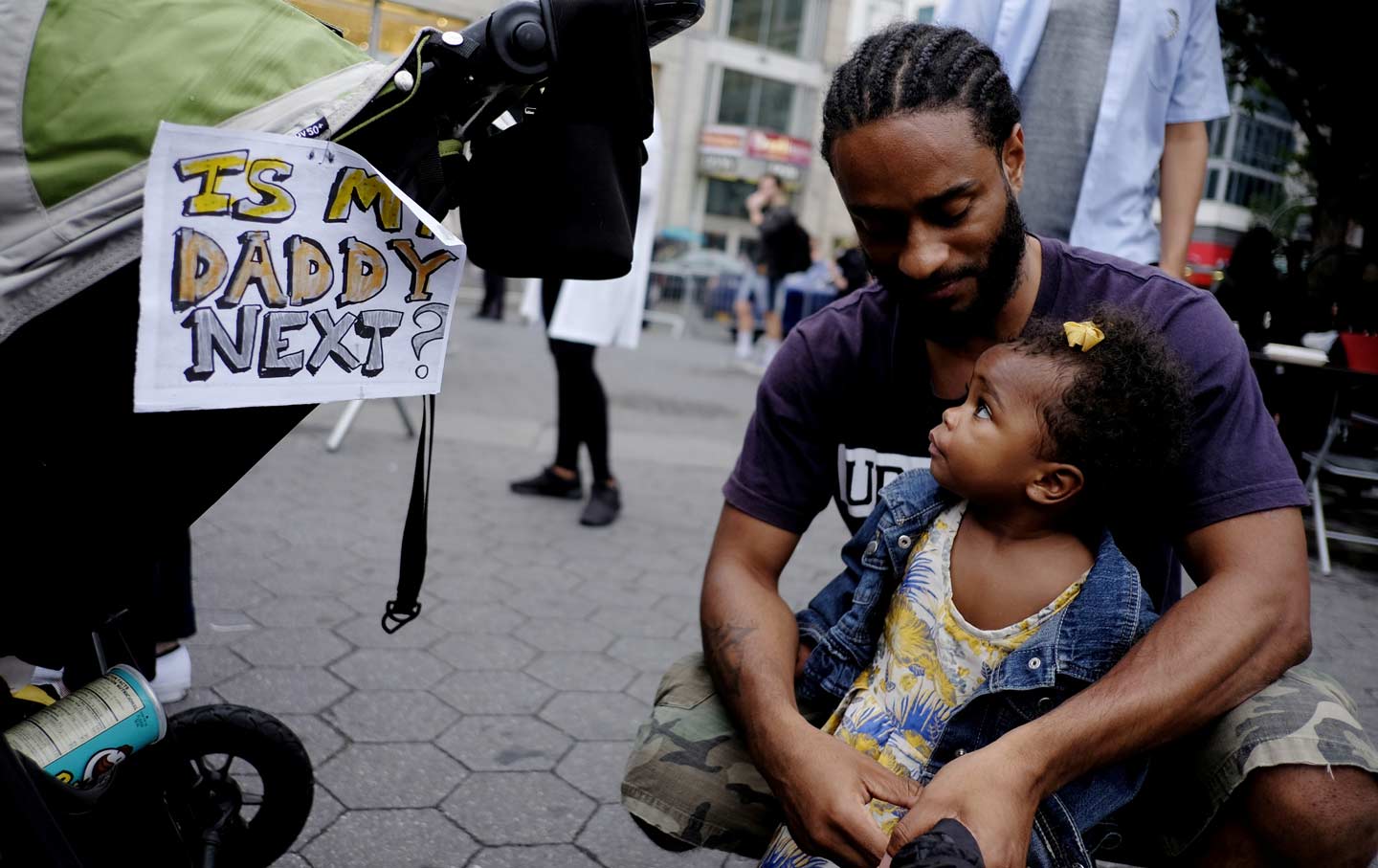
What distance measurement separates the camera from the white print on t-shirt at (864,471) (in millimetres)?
2006

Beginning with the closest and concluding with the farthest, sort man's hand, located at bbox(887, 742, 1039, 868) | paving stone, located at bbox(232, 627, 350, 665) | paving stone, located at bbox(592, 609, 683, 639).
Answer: man's hand, located at bbox(887, 742, 1039, 868)
paving stone, located at bbox(232, 627, 350, 665)
paving stone, located at bbox(592, 609, 683, 639)

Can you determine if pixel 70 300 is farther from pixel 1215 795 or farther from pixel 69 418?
pixel 1215 795

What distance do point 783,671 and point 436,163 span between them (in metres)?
0.93

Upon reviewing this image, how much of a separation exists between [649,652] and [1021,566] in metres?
2.10

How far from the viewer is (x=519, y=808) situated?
2.59 metres

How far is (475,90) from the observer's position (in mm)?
1343

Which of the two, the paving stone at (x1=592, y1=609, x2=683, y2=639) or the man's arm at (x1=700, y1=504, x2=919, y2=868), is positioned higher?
the man's arm at (x1=700, y1=504, x2=919, y2=868)

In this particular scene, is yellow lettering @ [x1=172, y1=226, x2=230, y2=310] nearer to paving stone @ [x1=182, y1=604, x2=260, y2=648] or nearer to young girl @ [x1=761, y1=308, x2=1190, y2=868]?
young girl @ [x1=761, y1=308, x2=1190, y2=868]

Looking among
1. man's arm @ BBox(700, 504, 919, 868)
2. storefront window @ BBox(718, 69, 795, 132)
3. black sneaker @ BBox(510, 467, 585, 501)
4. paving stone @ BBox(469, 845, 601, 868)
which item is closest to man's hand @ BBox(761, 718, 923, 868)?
man's arm @ BBox(700, 504, 919, 868)

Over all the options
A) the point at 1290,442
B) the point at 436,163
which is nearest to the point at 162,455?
the point at 436,163

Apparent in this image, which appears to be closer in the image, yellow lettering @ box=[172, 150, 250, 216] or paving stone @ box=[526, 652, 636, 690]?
yellow lettering @ box=[172, 150, 250, 216]

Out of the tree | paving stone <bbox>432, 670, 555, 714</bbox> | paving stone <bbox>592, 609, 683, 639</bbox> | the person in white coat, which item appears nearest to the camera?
paving stone <bbox>432, 670, 555, 714</bbox>

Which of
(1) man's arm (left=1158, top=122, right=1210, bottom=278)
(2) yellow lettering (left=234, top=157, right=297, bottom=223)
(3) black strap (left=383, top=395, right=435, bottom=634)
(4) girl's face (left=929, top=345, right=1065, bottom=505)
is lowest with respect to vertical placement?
(3) black strap (left=383, top=395, right=435, bottom=634)

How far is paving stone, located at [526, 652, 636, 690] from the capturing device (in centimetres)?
334
